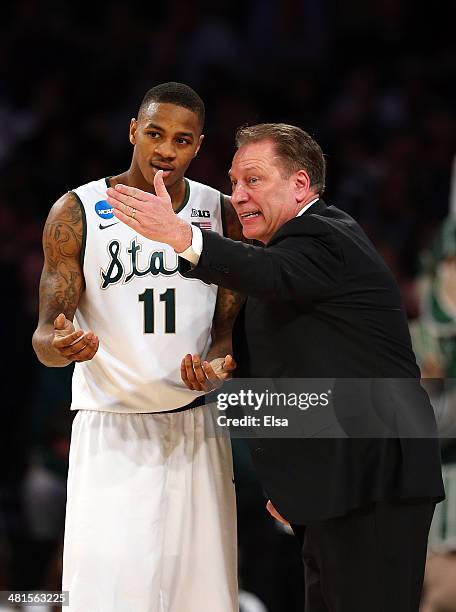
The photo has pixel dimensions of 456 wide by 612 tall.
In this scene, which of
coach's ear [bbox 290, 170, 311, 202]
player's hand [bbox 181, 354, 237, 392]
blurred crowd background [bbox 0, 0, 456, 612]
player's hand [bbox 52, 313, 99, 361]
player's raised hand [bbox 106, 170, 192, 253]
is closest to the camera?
player's raised hand [bbox 106, 170, 192, 253]

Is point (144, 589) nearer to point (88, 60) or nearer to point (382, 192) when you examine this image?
point (382, 192)

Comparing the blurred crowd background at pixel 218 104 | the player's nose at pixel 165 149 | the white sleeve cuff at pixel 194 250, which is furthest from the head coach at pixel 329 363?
the blurred crowd background at pixel 218 104

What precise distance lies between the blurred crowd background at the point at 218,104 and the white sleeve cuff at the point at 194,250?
3.57m

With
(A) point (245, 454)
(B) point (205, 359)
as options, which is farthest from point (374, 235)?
(B) point (205, 359)

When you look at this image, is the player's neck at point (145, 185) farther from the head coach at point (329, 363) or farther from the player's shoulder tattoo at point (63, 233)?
the head coach at point (329, 363)

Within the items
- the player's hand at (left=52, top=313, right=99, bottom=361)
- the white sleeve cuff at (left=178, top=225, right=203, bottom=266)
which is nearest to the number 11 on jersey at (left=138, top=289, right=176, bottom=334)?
the player's hand at (left=52, top=313, right=99, bottom=361)

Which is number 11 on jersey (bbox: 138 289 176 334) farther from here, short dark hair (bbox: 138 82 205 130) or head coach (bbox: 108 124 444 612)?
short dark hair (bbox: 138 82 205 130)

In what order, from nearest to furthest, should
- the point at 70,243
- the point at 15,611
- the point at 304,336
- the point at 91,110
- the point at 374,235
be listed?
1. the point at 304,336
2. the point at 70,243
3. the point at 15,611
4. the point at 374,235
5. the point at 91,110

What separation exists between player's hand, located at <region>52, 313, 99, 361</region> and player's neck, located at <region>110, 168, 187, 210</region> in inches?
26.8

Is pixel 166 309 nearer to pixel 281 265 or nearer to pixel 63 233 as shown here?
pixel 63 233

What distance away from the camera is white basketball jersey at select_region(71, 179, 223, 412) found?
4199 mm

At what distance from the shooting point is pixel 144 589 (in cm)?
411

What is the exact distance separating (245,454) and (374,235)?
241 cm

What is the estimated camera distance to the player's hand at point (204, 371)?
12.9 feet
